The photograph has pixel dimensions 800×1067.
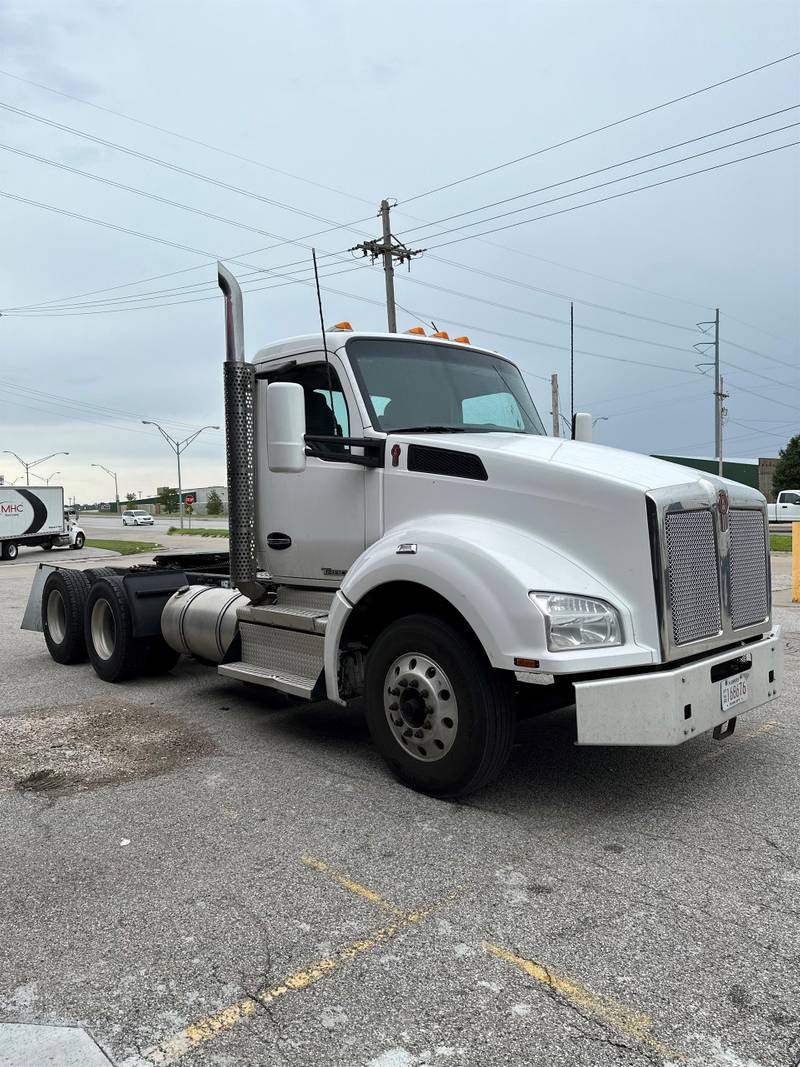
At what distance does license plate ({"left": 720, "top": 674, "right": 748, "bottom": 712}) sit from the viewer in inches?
154

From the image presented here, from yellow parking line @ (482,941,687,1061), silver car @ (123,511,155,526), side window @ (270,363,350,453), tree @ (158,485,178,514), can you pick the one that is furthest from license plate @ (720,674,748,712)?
tree @ (158,485,178,514)

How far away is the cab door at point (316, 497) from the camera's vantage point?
488 cm

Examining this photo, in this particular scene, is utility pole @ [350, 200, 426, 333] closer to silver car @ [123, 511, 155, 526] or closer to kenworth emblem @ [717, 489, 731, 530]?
kenworth emblem @ [717, 489, 731, 530]

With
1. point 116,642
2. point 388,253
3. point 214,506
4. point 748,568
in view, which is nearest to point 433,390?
point 748,568

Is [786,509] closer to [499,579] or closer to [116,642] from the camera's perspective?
[116,642]

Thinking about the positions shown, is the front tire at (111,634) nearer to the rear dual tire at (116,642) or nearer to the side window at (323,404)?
the rear dual tire at (116,642)

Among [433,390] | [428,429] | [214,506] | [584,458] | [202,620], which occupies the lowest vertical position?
[202,620]

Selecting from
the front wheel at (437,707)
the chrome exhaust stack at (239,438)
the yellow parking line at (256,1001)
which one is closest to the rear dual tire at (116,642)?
the chrome exhaust stack at (239,438)

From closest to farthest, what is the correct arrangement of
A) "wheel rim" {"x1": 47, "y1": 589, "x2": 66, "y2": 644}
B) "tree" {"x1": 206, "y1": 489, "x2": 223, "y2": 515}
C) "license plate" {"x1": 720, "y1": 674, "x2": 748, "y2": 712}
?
"license plate" {"x1": 720, "y1": 674, "x2": 748, "y2": 712}
"wheel rim" {"x1": 47, "y1": 589, "x2": 66, "y2": 644}
"tree" {"x1": 206, "y1": 489, "x2": 223, "y2": 515}

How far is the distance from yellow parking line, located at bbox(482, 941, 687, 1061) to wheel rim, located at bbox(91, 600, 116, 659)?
5441 millimetres

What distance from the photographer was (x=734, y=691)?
4016 mm

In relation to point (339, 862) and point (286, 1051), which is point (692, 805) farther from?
point (286, 1051)

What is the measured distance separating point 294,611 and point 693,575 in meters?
2.46

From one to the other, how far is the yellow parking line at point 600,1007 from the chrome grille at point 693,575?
1637mm
